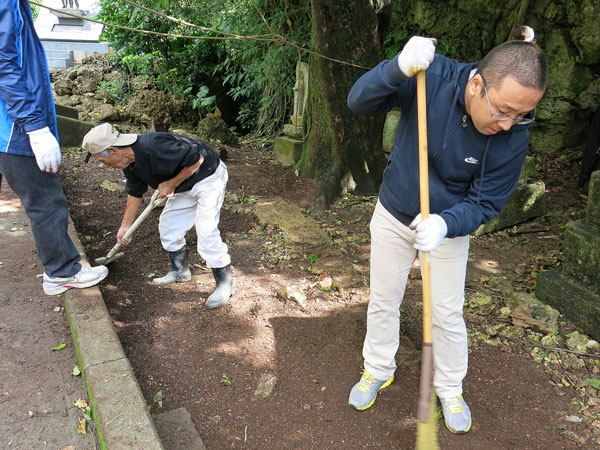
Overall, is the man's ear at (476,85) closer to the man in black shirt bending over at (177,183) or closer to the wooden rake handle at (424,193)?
the wooden rake handle at (424,193)

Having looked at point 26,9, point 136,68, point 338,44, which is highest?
point 26,9

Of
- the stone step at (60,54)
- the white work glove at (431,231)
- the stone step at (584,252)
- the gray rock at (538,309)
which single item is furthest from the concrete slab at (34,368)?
the stone step at (60,54)

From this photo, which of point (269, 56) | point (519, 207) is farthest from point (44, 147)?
point (269, 56)

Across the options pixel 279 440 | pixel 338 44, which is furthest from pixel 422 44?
pixel 338 44

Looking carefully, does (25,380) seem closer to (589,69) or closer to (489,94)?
(489,94)

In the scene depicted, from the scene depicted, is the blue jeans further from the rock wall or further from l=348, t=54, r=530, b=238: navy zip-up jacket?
the rock wall

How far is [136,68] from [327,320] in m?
10.9

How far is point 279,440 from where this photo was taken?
8.05 ft

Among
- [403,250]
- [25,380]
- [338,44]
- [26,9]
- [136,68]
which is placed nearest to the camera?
[403,250]

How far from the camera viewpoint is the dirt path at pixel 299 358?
2.51 metres

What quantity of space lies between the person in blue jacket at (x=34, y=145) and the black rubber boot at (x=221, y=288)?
0.81 metres

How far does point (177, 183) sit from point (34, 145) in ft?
2.97

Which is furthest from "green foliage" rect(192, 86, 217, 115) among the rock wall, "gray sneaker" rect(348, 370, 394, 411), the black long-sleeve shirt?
"gray sneaker" rect(348, 370, 394, 411)

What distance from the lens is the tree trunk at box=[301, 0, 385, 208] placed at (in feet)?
16.5
